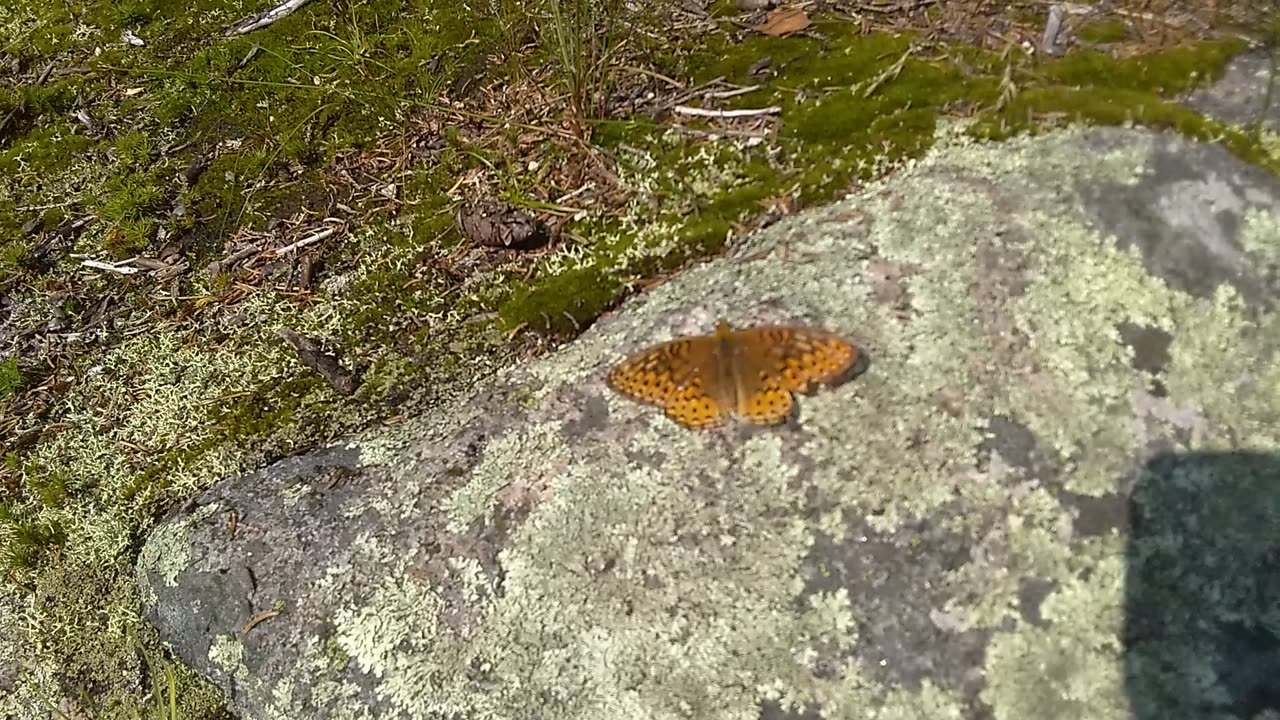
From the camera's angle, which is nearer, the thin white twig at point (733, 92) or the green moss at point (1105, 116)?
the green moss at point (1105, 116)

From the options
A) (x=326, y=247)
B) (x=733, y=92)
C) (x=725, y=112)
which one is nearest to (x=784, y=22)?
(x=733, y=92)

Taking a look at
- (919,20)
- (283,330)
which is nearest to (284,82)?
(283,330)

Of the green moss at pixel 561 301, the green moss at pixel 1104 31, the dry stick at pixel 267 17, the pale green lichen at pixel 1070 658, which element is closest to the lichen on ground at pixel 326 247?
the green moss at pixel 561 301

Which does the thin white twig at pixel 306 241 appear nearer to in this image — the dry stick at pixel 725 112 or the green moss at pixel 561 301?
the green moss at pixel 561 301

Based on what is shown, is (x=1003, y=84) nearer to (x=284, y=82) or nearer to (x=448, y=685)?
(x=448, y=685)

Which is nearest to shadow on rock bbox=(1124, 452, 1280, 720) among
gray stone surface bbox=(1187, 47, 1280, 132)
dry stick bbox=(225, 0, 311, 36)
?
gray stone surface bbox=(1187, 47, 1280, 132)

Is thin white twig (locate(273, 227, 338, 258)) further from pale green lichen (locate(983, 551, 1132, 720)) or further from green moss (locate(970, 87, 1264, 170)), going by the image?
pale green lichen (locate(983, 551, 1132, 720))
